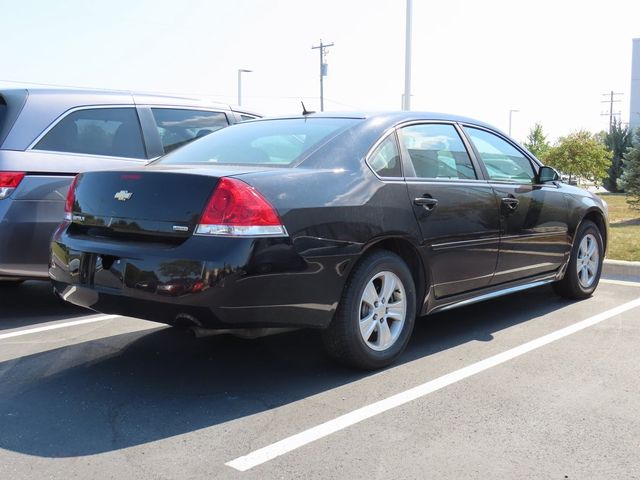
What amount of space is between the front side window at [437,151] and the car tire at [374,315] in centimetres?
76

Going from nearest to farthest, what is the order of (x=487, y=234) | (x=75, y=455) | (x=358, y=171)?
(x=75, y=455), (x=358, y=171), (x=487, y=234)

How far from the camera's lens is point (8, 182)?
16.8 feet

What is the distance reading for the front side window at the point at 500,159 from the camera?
17.2 feet

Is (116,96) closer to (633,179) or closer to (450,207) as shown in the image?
(450,207)

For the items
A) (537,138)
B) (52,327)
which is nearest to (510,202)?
(52,327)

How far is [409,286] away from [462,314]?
170 cm

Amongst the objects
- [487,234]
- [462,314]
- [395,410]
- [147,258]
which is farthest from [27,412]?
[462,314]

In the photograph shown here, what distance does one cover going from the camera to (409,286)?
14.1 ft

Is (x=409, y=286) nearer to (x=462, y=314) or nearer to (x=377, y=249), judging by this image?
(x=377, y=249)

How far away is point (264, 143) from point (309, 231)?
3.06ft

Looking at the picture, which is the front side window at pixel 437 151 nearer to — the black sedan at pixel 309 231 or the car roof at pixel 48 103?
→ the black sedan at pixel 309 231

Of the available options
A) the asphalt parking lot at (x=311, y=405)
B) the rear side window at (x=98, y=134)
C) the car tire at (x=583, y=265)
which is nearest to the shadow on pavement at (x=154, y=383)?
the asphalt parking lot at (x=311, y=405)

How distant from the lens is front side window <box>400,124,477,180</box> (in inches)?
180

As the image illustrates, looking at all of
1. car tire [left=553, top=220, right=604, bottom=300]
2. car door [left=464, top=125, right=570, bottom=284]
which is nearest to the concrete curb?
car tire [left=553, top=220, right=604, bottom=300]
